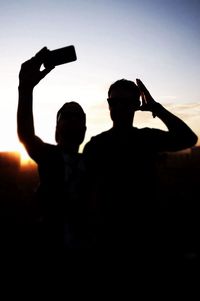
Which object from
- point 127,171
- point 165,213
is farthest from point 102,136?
point 165,213

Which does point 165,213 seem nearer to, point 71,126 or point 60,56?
point 71,126

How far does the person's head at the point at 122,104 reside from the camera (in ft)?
8.36

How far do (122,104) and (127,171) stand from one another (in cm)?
64

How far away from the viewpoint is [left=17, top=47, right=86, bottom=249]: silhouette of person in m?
2.07

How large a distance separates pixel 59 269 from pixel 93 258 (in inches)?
10.3

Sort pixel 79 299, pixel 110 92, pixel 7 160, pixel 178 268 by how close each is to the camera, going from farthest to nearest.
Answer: pixel 7 160 < pixel 178 268 < pixel 110 92 < pixel 79 299

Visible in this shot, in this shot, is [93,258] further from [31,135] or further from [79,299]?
[31,135]

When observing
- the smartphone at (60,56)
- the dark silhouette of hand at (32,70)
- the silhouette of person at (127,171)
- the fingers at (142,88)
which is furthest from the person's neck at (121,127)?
the dark silhouette of hand at (32,70)

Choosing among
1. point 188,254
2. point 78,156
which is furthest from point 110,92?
point 188,254

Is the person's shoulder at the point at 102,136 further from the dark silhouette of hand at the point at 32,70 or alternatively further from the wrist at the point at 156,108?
the dark silhouette of hand at the point at 32,70

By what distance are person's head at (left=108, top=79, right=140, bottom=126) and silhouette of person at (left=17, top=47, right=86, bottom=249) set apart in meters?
0.51

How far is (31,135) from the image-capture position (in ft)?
7.18

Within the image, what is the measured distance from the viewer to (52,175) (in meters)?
2.28

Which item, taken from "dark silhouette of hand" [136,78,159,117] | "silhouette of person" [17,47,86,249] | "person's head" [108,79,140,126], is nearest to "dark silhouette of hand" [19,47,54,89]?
"silhouette of person" [17,47,86,249]
